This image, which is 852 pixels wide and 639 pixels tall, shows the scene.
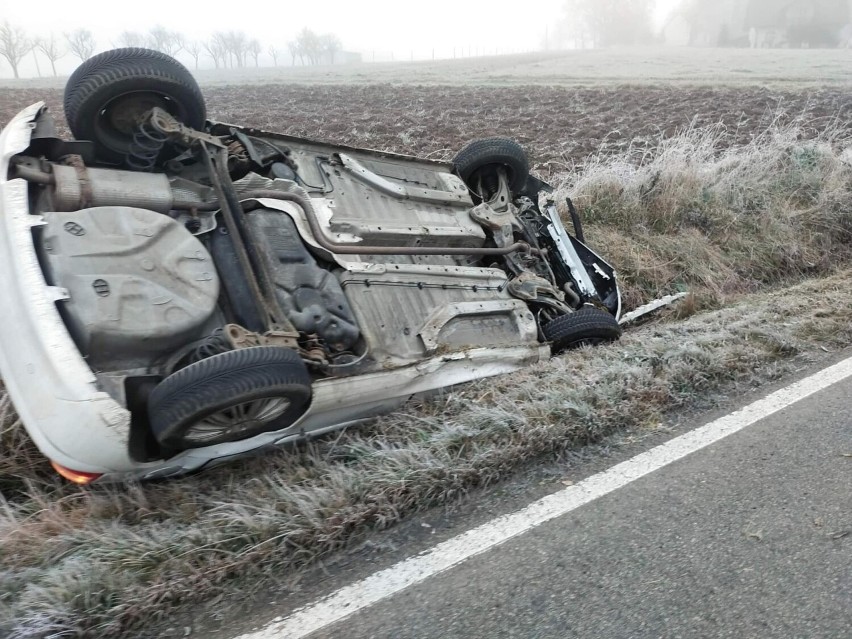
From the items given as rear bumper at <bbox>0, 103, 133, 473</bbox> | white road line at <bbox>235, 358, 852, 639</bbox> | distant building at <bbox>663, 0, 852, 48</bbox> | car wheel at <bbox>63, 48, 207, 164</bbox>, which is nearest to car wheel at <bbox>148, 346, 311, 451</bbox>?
rear bumper at <bbox>0, 103, 133, 473</bbox>

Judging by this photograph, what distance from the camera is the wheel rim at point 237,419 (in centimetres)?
253

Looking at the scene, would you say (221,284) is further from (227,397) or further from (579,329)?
(579,329)

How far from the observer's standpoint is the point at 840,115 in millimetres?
13164

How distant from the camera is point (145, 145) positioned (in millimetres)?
3529

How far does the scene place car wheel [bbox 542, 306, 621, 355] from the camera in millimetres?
4223

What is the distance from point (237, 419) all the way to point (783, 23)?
205ft

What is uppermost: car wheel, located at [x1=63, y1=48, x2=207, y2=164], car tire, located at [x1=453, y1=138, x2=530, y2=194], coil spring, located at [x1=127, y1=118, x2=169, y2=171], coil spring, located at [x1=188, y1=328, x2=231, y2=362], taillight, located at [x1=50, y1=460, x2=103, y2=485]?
car wheel, located at [x1=63, y1=48, x2=207, y2=164]

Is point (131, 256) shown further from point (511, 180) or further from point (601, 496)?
point (511, 180)

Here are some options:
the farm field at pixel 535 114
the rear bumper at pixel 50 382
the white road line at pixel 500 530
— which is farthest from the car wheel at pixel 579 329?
the farm field at pixel 535 114

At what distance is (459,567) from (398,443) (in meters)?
0.80

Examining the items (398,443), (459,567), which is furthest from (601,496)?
(398,443)

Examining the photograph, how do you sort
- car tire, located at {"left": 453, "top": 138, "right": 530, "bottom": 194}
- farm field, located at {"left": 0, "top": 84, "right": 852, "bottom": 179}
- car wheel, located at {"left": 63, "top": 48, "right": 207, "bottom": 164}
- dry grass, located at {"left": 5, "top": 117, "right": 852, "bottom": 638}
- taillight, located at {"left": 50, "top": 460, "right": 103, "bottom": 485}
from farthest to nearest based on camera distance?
farm field, located at {"left": 0, "top": 84, "right": 852, "bottom": 179}, car tire, located at {"left": 453, "top": 138, "right": 530, "bottom": 194}, car wheel, located at {"left": 63, "top": 48, "right": 207, "bottom": 164}, taillight, located at {"left": 50, "top": 460, "right": 103, "bottom": 485}, dry grass, located at {"left": 5, "top": 117, "right": 852, "bottom": 638}

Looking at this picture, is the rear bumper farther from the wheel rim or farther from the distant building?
the distant building

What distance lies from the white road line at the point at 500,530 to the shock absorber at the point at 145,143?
2.55 m
